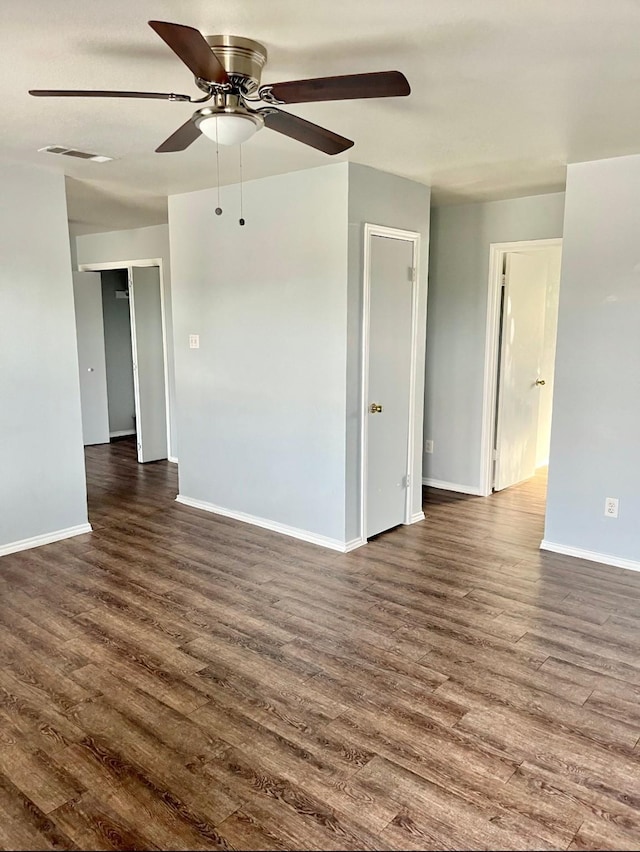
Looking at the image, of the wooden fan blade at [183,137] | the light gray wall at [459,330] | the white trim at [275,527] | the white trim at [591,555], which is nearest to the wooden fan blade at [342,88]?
the wooden fan blade at [183,137]

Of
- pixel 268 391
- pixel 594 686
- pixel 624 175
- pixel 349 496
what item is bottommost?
pixel 594 686

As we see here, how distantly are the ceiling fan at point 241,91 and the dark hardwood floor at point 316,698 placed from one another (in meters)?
2.26

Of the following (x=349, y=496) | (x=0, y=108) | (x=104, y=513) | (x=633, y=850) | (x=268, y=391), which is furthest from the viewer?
(x=104, y=513)

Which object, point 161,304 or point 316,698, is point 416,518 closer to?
point 316,698

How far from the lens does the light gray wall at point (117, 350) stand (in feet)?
26.6

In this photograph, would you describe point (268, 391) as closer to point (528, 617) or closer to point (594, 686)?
point (528, 617)

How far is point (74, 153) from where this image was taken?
363cm

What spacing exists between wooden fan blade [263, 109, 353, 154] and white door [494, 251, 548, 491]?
3261 millimetres

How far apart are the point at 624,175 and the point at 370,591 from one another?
2.93m

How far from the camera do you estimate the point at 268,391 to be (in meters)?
4.53

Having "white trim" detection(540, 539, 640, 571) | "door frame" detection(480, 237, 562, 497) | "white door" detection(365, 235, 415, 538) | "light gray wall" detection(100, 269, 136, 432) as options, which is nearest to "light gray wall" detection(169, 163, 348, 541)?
"white door" detection(365, 235, 415, 538)

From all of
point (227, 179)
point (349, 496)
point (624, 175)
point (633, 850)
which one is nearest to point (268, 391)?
point (349, 496)

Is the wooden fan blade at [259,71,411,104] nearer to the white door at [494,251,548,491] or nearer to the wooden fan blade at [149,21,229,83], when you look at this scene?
the wooden fan blade at [149,21,229,83]

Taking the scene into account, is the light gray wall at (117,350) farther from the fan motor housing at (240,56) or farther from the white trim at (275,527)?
the fan motor housing at (240,56)
